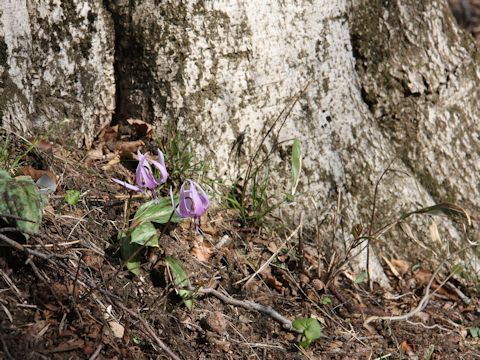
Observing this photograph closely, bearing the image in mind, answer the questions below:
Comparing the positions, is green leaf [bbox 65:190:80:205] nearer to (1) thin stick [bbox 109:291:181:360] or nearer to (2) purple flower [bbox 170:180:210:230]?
(1) thin stick [bbox 109:291:181:360]

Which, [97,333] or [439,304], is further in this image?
[439,304]

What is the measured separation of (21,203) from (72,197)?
1.58ft

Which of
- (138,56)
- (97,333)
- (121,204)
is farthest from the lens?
(138,56)

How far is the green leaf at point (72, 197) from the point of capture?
309 cm

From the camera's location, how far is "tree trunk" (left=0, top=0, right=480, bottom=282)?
11.0ft

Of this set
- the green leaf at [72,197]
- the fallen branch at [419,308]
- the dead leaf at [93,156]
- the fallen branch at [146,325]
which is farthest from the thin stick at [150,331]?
the fallen branch at [419,308]

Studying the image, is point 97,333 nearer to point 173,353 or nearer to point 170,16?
point 173,353

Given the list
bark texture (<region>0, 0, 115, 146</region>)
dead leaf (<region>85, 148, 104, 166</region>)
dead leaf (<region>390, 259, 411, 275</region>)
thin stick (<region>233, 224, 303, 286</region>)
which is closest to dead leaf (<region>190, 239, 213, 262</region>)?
thin stick (<region>233, 224, 303, 286</region>)

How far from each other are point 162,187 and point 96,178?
0.97 ft

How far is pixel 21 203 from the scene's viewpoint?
8.62 feet

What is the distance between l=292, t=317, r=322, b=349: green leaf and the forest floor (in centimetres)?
4

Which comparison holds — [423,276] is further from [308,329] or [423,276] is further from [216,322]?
[216,322]

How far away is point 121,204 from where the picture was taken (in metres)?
3.21

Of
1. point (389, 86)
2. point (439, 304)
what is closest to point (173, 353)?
point (439, 304)
